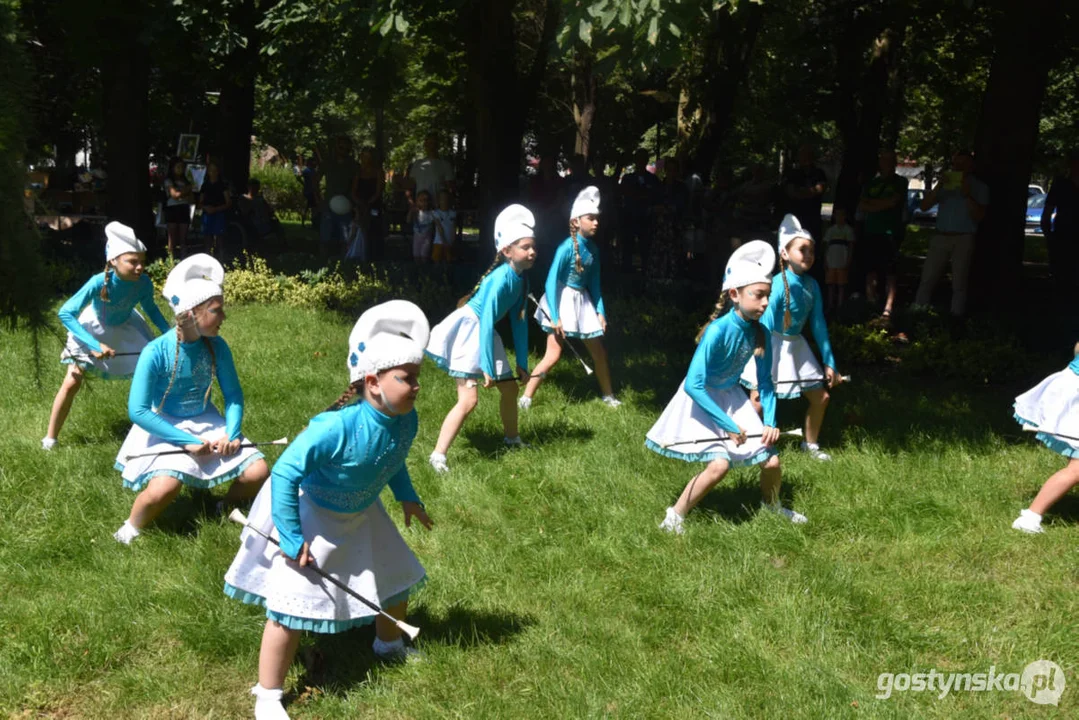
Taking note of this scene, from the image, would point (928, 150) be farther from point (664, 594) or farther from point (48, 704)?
point (48, 704)

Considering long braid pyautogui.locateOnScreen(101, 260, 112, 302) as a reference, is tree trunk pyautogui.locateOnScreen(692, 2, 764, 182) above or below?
above

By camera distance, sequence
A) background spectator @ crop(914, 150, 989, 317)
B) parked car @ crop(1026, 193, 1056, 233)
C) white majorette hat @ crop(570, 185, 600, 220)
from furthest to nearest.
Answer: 1. parked car @ crop(1026, 193, 1056, 233)
2. background spectator @ crop(914, 150, 989, 317)
3. white majorette hat @ crop(570, 185, 600, 220)

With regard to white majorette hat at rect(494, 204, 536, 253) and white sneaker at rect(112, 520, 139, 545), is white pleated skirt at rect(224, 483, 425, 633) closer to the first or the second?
white sneaker at rect(112, 520, 139, 545)

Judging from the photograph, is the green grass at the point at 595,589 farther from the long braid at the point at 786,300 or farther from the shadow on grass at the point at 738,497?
the long braid at the point at 786,300

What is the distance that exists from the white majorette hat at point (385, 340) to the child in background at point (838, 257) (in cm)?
1055

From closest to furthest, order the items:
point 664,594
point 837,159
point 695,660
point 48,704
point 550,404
Answer: point 48,704 < point 695,660 < point 664,594 < point 550,404 < point 837,159

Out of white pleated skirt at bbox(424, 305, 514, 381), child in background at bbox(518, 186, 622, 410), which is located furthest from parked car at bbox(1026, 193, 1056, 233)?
white pleated skirt at bbox(424, 305, 514, 381)

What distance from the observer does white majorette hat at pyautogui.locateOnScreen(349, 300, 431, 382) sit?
4.41m

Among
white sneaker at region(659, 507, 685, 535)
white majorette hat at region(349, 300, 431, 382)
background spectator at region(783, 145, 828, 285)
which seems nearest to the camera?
white majorette hat at region(349, 300, 431, 382)

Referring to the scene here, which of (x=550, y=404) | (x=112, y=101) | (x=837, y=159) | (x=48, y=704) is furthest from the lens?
(x=837, y=159)

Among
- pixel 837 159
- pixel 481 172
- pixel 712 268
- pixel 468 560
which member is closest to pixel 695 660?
pixel 468 560

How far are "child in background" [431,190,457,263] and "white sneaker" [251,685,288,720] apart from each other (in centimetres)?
1323

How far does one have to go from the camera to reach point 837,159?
52156 mm

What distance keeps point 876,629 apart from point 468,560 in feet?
7.55
